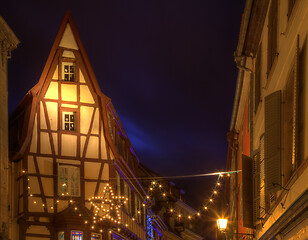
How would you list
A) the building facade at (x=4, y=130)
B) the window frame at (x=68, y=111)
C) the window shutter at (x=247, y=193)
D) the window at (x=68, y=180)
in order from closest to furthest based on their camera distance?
the window shutter at (x=247, y=193) < the building facade at (x=4, y=130) < the window at (x=68, y=180) < the window frame at (x=68, y=111)

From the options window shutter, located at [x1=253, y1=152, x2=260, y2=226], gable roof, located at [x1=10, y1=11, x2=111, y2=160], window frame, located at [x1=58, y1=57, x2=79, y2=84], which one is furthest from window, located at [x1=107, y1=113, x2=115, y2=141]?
window shutter, located at [x1=253, y1=152, x2=260, y2=226]

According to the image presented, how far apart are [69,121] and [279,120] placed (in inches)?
726

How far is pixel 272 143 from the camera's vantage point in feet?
33.2

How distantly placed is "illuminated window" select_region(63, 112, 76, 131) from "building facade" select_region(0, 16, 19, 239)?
477cm

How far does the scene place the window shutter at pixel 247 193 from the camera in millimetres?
14366

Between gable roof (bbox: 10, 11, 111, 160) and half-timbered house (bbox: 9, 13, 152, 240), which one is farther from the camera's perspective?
gable roof (bbox: 10, 11, 111, 160)

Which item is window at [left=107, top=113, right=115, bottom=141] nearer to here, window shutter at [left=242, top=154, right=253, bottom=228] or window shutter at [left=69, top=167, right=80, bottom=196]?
window shutter at [left=69, top=167, right=80, bottom=196]

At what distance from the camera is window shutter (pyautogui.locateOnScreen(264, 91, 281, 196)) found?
32.2 ft

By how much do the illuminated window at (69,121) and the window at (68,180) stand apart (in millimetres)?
1900

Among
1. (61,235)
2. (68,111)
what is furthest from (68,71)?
(61,235)

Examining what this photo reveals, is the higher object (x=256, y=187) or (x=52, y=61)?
(x=52, y=61)

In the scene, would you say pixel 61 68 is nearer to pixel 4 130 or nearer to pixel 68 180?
pixel 68 180

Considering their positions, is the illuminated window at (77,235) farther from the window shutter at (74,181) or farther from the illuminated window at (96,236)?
the window shutter at (74,181)

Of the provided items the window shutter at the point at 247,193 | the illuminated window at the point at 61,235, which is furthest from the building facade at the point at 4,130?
the window shutter at the point at 247,193
